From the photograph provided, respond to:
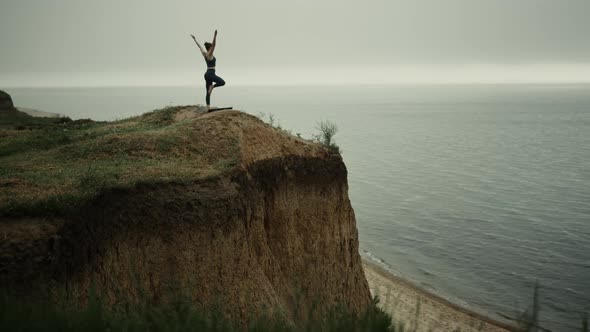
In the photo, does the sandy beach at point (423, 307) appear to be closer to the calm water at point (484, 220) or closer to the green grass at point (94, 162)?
the calm water at point (484, 220)

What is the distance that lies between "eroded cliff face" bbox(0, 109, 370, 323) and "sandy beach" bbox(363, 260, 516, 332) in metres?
6.51

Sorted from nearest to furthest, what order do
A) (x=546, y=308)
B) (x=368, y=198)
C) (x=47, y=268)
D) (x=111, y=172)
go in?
(x=47, y=268), (x=111, y=172), (x=546, y=308), (x=368, y=198)

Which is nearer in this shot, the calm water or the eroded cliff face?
the eroded cliff face

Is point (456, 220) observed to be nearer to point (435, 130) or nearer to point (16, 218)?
point (16, 218)

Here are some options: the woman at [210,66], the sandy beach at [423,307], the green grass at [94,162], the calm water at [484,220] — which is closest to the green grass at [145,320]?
the calm water at [484,220]

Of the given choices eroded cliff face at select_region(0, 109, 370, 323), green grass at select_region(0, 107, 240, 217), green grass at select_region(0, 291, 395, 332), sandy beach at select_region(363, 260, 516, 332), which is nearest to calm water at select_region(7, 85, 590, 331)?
sandy beach at select_region(363, 260, 516, 332)

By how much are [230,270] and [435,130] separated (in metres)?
118

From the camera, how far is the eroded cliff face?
1133 cm

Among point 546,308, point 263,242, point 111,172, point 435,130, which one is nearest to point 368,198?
point 546,308

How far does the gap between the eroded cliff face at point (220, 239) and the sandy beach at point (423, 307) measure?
256 inches

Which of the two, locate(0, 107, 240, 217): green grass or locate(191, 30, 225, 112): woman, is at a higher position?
locate(191, 30, 225, 112): woman

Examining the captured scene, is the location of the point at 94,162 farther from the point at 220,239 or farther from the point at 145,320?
the point at 145,320

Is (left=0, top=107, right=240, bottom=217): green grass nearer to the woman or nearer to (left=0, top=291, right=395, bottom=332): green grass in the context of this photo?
the woman

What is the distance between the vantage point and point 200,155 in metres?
16.6
